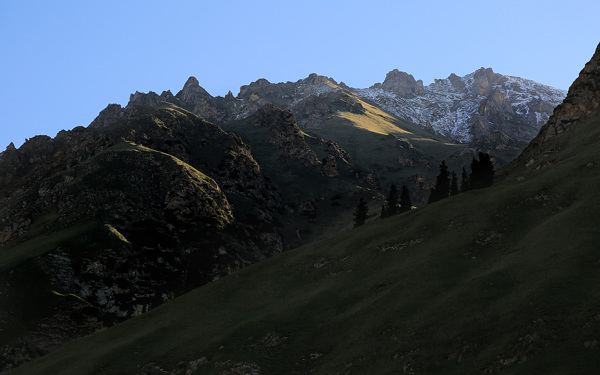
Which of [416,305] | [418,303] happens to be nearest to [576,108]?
[418,303]

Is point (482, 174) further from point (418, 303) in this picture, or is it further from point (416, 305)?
point (416, 305)

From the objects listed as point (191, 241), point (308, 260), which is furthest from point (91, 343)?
point (191, 241)

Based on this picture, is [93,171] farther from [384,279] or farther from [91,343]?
[384,279]

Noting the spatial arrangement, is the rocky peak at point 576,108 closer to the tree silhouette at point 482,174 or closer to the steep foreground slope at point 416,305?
the tree silhouette at point 482,174

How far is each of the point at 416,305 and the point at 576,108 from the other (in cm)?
12924

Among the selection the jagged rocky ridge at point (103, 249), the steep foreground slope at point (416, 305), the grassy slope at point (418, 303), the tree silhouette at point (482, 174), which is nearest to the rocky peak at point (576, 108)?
the tree silhouette at point (482, 174)

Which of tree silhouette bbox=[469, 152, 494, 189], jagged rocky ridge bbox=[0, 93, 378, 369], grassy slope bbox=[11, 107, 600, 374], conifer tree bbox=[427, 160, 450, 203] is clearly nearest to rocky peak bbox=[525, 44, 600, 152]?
conifer tree bbox=[427, 160, 450, 203]

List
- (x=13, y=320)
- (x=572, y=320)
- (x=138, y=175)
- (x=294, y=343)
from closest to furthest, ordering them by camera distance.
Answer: (x=572, y=320) → (x=294, y=343) → (x=13, y=320) → (x=138, y=175)

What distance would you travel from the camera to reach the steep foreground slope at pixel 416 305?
125ft

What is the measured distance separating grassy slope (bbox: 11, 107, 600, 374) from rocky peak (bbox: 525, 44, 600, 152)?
66.0 m

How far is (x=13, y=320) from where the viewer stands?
105312mm

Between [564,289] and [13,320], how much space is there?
109 meters

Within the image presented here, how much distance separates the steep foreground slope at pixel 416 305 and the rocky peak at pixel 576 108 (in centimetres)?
5569

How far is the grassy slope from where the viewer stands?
125 ft
